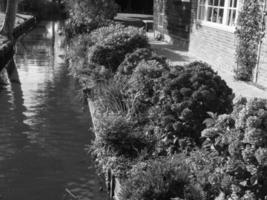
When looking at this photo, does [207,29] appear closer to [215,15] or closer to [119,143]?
[215,15]

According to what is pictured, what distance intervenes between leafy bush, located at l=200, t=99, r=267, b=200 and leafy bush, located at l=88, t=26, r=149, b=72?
652cm

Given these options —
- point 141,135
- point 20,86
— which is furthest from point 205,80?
point 20,86

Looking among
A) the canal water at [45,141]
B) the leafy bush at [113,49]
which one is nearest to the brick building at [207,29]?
→ the leafy bush at [113,49]

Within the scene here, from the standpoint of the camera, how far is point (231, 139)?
12.6ft

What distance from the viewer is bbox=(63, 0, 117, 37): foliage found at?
17.8 metres

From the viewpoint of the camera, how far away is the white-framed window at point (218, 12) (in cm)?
1268

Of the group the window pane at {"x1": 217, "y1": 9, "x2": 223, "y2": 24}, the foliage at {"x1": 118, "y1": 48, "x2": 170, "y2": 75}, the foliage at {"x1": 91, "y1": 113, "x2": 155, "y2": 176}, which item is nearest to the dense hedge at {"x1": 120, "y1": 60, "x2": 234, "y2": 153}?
the foliage at {"x1": 91, "y1": 113, "x2": 155, "y2": 176}

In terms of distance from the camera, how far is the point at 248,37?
11.0 m

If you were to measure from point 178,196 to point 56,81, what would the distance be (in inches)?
394

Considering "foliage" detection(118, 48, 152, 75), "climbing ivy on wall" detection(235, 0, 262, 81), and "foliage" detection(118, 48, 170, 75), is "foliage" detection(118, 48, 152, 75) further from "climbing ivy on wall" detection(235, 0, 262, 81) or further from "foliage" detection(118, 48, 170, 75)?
"climbing ivy on wall" detection(235, 0, 262, 81)

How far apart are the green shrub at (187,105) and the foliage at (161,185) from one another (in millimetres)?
955

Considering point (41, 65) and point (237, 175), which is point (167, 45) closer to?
point (41, 65)

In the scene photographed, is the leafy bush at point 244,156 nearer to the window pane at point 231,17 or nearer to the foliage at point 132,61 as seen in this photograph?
the foliage at point 132,61

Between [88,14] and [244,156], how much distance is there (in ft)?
55.0
